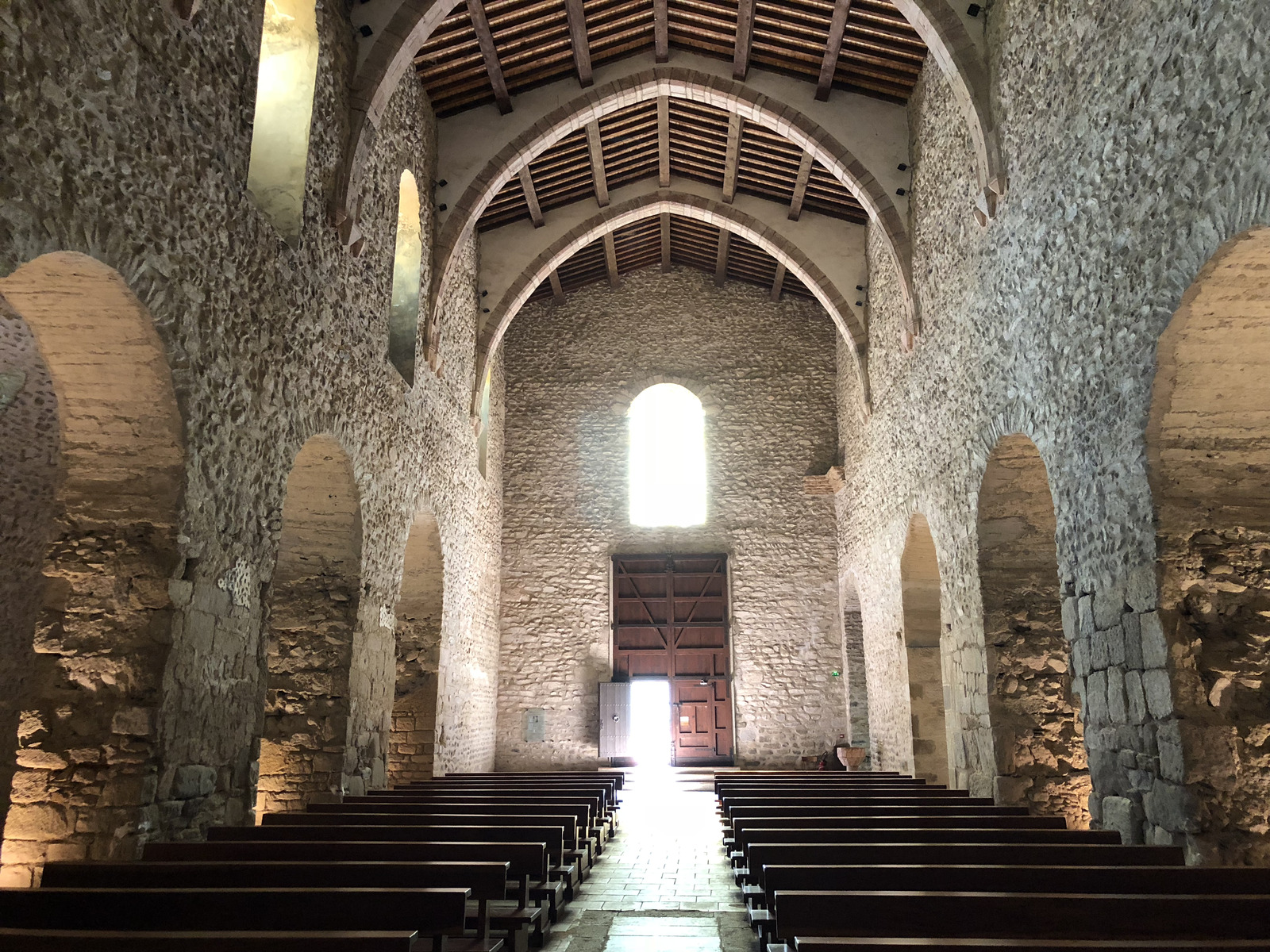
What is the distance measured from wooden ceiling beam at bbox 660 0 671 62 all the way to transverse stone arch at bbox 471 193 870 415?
95.2 inches

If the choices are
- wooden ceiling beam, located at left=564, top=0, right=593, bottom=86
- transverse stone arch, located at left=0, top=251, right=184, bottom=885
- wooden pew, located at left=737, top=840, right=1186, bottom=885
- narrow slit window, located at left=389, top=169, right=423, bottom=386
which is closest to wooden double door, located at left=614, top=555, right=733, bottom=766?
narrow slit window, located at left=389, top=169, right=423, bottom=386

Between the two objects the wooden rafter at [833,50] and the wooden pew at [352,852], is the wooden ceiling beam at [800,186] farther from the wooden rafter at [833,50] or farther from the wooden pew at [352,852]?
the wooden pew at [352,852]

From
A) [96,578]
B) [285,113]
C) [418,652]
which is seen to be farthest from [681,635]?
[96,578]

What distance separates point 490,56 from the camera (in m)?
8.82

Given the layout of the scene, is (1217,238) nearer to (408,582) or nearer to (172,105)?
(172,105)

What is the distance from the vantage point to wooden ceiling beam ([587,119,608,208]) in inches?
412

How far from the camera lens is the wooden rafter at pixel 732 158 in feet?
34.3

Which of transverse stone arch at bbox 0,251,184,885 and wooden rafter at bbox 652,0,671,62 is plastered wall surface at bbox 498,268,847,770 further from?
transverse stone arch at bbox 0,251,184,885

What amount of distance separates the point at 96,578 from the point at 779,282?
453 inches

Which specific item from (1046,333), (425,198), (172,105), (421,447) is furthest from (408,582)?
(1046,333)

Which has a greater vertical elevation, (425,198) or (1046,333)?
(425,198)

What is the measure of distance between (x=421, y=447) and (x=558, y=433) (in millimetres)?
5468

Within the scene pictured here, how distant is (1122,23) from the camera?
447cm

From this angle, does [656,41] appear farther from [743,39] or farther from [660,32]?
[743,39]
